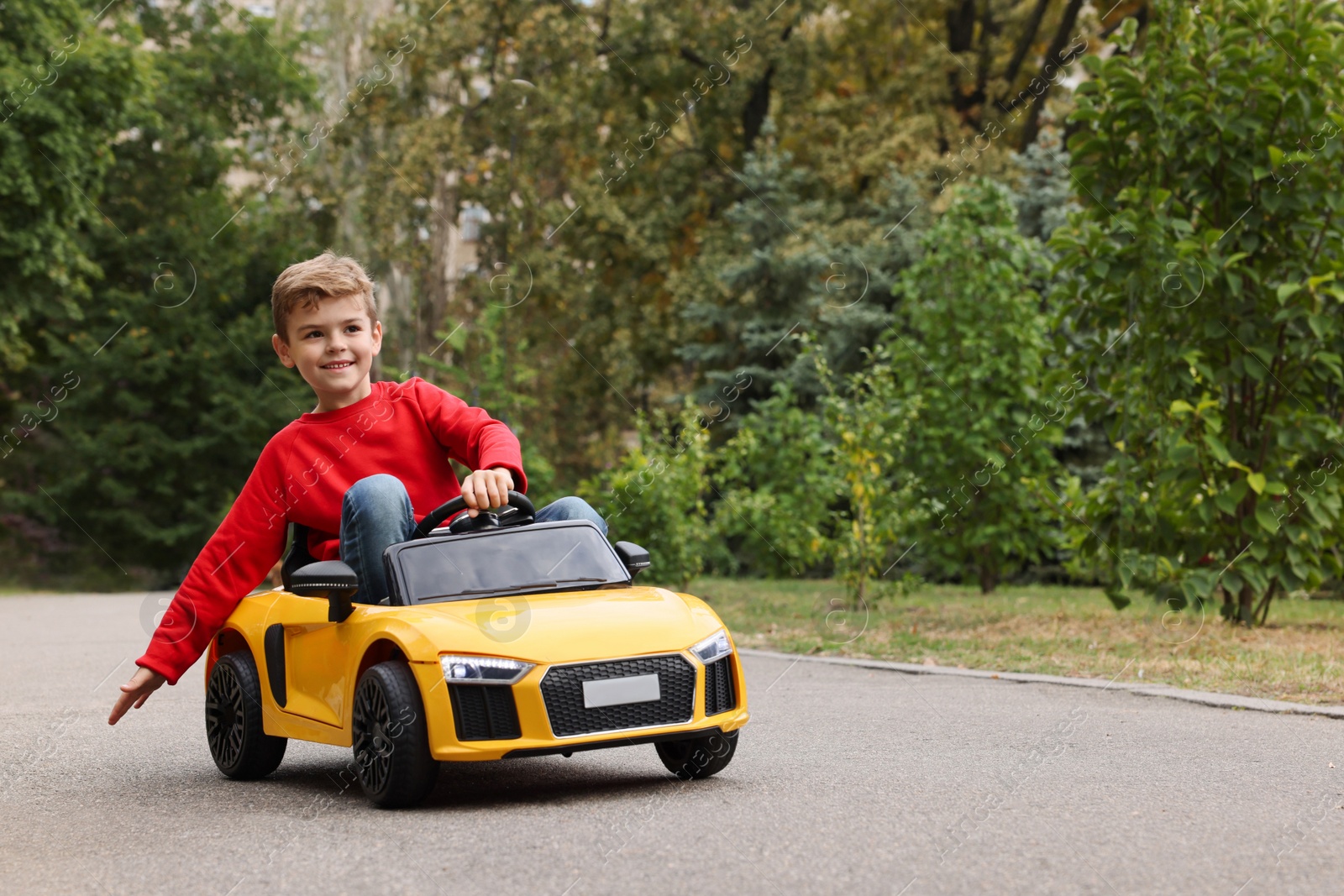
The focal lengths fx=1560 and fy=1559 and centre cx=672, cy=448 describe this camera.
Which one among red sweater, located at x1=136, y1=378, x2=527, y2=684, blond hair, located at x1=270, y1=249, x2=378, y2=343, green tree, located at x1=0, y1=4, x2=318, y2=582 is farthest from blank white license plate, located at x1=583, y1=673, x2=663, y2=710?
green tree, located at x1=0, y1=4, x2=318, y2=582

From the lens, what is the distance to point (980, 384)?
17453 mm

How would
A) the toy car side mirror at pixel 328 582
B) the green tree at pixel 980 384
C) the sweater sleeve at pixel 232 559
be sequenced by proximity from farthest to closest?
the green tree at pixel 980 384
the sweater sleeve at pixel 232 559
the toy car side mirror at pixel 328 582

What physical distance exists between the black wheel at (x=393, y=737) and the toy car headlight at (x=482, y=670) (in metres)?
0.15

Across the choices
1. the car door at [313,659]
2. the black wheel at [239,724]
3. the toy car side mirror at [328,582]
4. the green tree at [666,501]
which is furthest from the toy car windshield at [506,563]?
the green tree at [666,501]

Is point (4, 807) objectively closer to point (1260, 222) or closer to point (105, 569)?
point (1260, 222)

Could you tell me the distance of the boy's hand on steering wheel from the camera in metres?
5.62

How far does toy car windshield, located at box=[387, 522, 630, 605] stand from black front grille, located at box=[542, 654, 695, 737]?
602 millimetres

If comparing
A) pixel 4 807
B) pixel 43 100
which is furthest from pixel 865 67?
pixel 4 807

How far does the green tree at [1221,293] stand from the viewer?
11.6 meters

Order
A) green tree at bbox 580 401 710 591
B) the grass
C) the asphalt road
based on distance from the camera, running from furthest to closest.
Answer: green tree at bbox 580 401 710 591 < the grass < the asphalt road

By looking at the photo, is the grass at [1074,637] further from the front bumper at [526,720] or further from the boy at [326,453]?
the boy at [326,453]

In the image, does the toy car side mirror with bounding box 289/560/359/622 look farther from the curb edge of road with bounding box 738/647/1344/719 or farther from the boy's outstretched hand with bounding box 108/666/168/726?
the curb edge of road with bounding box 738/647/1344/719

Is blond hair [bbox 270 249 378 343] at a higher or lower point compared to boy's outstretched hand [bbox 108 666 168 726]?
higher

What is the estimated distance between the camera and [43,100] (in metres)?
27.0
